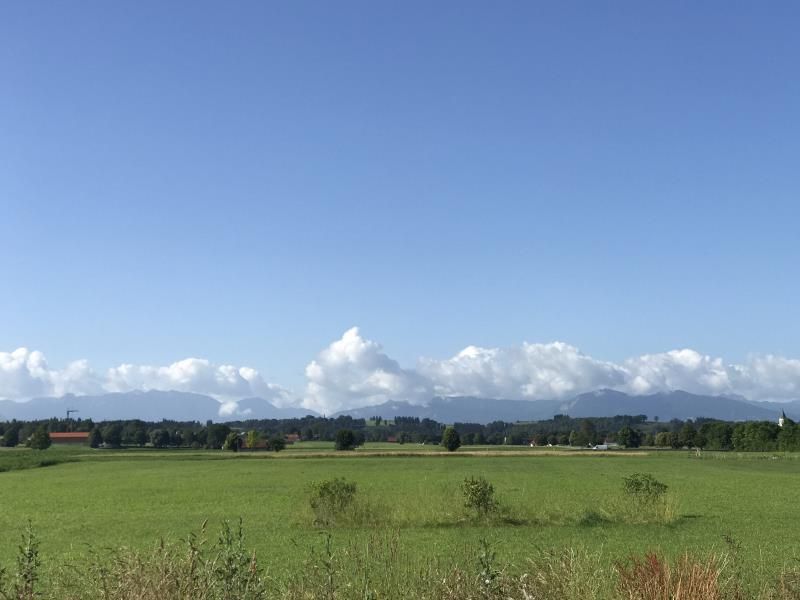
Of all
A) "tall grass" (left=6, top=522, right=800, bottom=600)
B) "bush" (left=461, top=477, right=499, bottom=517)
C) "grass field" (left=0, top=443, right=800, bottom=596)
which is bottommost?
"grass field" (left=0, top=443, right=800, bottom=596)

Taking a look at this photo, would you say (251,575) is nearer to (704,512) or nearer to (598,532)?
(598,532)

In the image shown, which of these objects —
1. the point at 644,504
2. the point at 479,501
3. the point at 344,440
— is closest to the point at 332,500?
the point at 479,501

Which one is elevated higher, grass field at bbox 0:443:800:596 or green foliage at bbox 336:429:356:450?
grass field at bbox 0:443:800:596

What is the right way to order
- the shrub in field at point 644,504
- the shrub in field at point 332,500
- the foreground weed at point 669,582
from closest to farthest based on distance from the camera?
the foreground weed at point 669,582
the shrub in field at point 332,500
the shrub in field at point 644,504

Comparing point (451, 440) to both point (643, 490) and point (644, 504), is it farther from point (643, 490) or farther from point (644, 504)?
point (644, 504)

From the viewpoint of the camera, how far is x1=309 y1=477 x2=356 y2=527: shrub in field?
3359 cm

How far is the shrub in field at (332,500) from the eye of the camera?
3359cm

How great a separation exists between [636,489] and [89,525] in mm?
30296

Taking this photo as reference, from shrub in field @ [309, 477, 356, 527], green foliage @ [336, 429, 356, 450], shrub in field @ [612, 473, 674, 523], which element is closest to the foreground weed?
shrub in field @ [309, 477, 356, 527]

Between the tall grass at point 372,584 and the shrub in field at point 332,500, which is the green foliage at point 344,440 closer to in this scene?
the shrub in field at point 332,500

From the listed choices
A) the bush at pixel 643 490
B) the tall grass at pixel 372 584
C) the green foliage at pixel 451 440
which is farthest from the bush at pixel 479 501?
the green foliage at pixel 451 440

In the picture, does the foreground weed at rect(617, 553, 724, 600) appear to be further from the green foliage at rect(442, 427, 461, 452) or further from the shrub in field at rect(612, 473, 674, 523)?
the green foliage at rect(442, 427, 461, 452)

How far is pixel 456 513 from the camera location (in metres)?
34.8

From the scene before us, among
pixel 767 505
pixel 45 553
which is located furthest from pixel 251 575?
pixel 767 505
